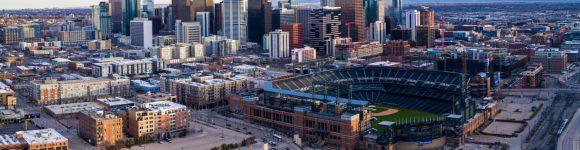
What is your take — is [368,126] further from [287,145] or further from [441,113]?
[441,113]

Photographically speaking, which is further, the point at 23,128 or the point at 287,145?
the point at 23,128

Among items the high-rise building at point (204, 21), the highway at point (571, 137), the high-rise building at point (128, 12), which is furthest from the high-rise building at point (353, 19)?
the highway at point (571, 137)

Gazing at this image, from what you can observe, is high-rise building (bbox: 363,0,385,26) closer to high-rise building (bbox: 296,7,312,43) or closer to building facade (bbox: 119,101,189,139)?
high-rise building (bbox: 296,7,312,43)

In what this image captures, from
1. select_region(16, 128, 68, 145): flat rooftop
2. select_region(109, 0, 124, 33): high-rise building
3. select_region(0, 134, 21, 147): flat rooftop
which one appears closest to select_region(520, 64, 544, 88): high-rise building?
select_region(16, 128, 68, 145): flat rooftop

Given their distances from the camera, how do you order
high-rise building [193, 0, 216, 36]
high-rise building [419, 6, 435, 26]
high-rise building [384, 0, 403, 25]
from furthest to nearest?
high-rise building [384, 0, 403, 25]
high-rise building [193, 0, 216, 36]
high-rise building [419, 6, 435, 26]

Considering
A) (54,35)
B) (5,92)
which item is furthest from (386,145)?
(54,35)

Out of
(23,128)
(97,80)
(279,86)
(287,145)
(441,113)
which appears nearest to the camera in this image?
(287,145)

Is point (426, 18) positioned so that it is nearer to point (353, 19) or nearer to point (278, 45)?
point (353, 19)
